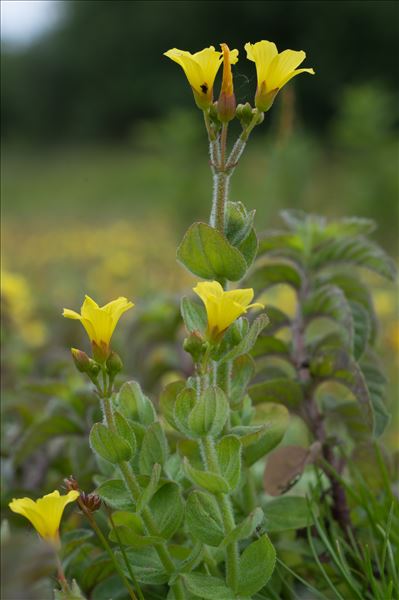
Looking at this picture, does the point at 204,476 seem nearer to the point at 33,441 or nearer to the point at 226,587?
the point at 226,587

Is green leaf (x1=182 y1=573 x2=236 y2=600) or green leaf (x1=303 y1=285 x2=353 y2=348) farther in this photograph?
green leaf (x1=303 y1=285 x2=353 y2=348)

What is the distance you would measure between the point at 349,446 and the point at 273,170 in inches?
36.0

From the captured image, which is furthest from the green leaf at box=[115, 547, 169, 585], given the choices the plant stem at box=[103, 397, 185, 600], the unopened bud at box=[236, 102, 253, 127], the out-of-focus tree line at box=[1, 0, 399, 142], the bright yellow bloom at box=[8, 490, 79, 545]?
the out-of-focus tree line at box=[1, 0, 399, 142]

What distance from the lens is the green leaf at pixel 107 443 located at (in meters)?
0.60

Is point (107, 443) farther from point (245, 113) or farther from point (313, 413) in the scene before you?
point (313, 413)

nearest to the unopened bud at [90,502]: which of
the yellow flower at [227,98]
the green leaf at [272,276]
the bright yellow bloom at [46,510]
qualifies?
the bright yellow bloom at [46,510]

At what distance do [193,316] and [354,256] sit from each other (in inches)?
13.3

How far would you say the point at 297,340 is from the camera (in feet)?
3.07

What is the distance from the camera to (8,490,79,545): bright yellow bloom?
0.55 metres

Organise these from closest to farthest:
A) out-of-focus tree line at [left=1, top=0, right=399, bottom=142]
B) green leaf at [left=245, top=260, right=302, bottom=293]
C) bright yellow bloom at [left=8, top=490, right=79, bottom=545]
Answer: bright yellow bloom at [left=8, top=490, right=79, bottom=545] < green leaf at [left=245, top=260, right=302, bottom=293] < out-of-focus tree line at [left=1, top=0, right=399, bottom=142]

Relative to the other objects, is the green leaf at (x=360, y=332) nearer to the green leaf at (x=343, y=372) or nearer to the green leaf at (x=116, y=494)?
the green leaf at (x=343, y=372)

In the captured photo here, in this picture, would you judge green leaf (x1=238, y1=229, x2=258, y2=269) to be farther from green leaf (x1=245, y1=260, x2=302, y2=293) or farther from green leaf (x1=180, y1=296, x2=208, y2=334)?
green leaf (x1=245, y1=260, x2=302, y2=293)

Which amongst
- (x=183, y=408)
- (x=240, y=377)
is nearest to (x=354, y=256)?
(x=240, y=377)

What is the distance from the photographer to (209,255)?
0.64 meters
